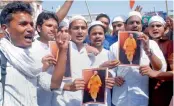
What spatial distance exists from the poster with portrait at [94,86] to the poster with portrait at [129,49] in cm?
31

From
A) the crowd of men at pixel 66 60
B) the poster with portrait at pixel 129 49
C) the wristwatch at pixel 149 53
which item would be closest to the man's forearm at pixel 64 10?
the crowd of men at pixel 66 60

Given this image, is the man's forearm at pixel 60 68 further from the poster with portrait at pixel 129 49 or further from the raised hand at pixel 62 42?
the poster with portrait at pixel 129 49

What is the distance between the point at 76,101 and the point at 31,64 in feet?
3.56

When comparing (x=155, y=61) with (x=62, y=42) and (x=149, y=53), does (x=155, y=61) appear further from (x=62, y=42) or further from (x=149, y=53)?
(x=62, y=42)

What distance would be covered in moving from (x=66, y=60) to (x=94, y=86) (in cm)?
40

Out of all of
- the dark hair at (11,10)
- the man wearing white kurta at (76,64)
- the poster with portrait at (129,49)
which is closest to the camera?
the dark hair at (11,10)

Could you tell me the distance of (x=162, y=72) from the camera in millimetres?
3615

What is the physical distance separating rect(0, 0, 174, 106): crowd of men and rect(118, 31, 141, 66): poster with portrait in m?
0.08

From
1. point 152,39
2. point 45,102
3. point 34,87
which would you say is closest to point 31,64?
point 34,87

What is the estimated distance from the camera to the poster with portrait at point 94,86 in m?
3.55

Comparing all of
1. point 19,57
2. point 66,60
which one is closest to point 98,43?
point 66,60

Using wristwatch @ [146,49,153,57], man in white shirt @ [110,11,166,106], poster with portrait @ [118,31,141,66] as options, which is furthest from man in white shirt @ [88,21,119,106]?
wristwatch @ [146,49,153,57]

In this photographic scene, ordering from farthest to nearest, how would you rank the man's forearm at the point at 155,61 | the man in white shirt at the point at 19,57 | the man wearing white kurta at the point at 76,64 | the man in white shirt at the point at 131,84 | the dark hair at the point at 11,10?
the man in white shirt at the point at 131,84
the man's forearm at the point at 155,61
the man wearing white kurta at the point at 76,64
the dark hair at the point at 11,10
the man in white shirt at the point at 19,57

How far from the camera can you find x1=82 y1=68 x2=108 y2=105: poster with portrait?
11.6 feet
